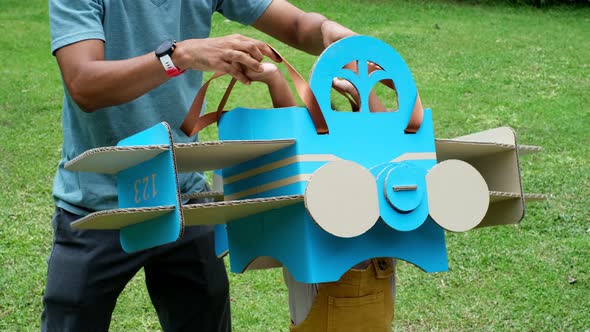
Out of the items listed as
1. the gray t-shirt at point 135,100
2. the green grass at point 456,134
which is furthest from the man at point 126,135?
the green grass at point 456,134

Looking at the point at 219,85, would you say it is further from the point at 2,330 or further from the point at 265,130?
the point at 265,130

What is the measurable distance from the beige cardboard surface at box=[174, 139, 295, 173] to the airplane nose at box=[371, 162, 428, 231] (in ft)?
0.64

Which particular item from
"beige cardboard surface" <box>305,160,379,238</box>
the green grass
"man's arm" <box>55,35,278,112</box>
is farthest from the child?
the green grass

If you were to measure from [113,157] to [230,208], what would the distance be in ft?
0.78

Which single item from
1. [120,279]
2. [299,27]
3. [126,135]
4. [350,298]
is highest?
[299,27]

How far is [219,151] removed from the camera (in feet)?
5.48

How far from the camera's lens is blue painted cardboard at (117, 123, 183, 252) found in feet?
5.08

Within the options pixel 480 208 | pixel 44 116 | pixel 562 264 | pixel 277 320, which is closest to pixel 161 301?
pixel 480 208

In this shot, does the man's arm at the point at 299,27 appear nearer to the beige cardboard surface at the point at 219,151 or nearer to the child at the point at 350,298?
the child at the point at 350,298

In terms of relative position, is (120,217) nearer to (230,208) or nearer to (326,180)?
(230,208)

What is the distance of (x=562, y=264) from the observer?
420 centimetres

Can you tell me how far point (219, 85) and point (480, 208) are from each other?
6449 mm

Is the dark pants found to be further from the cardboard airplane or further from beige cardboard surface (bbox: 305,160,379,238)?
beige cardboard surface (bbox: 305,160,379,238)

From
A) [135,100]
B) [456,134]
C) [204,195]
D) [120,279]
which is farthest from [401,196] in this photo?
[456,134]
